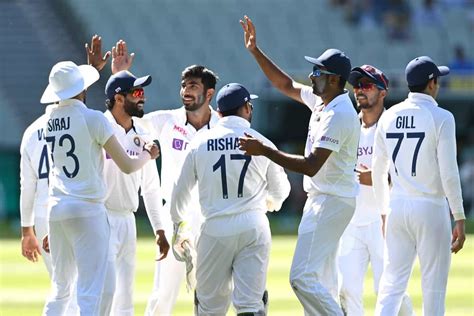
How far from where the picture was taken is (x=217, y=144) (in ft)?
26.4

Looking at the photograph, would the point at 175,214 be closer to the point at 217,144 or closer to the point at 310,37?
the point at 217,144

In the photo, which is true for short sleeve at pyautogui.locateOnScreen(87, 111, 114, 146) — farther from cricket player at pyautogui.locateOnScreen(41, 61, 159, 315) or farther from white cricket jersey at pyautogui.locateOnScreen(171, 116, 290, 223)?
white cricket jersey at pyautogui.locateOnScreen(171, 116, 290, 223)

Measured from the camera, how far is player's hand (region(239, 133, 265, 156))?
24.9ft

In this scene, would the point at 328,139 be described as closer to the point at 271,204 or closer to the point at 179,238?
the point at 271,204

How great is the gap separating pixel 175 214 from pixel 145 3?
2224 cm

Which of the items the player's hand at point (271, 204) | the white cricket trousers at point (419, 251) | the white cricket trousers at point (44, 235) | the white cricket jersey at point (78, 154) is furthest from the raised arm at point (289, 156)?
the white cricket trousers at point (44, 235)

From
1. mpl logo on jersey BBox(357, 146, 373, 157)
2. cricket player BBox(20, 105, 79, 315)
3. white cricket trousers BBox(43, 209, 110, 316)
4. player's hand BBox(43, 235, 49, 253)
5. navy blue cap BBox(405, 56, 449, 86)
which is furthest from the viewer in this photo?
mpl logo on jersey BBox(357, 146, 373, 157)

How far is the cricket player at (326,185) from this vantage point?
7.88 metres

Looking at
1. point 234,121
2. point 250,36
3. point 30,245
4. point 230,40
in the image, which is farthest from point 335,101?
point 230,40

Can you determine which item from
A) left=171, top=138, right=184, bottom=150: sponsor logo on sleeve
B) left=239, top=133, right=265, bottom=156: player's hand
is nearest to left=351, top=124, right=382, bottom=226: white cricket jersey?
left=171, top=138, right=184, bottom=150: sponsor logo on sleeve

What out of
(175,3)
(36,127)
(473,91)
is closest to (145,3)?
(175,3)

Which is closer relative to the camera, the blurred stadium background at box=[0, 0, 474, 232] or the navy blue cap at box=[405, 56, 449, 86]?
the navy blue cap at box=[405, 56, 449, 86]

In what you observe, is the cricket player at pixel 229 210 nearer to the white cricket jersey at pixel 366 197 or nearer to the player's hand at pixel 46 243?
the player's hand at pixel 46 243

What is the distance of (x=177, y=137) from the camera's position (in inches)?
369
